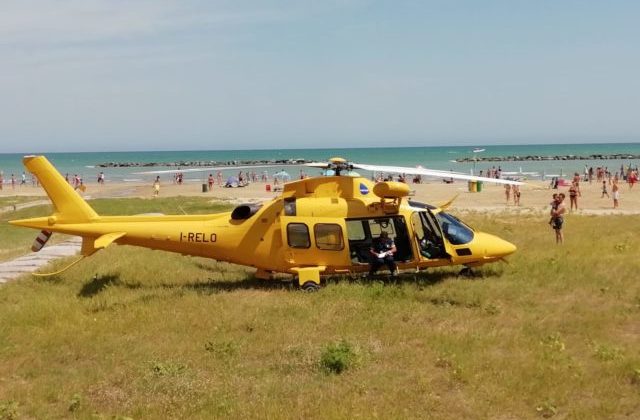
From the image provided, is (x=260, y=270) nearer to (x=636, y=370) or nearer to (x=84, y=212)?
(x=84, y=212)

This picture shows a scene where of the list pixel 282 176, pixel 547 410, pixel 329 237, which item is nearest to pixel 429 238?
pixel 329 237

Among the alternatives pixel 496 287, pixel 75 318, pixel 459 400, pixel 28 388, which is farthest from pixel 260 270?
pixel 459 400

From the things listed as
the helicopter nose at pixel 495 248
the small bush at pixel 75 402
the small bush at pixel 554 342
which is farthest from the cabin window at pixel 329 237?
the small bush at pixel 75 402

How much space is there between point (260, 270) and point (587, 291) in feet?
24.4

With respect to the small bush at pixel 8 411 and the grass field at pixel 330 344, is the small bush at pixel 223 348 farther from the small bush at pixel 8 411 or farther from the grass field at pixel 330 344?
the small bush at pixel 8 411

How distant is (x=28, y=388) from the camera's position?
9344 mm

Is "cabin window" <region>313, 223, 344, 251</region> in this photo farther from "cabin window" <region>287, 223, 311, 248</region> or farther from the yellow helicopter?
"cabin window" <region>287, 223, 311, 248</region>

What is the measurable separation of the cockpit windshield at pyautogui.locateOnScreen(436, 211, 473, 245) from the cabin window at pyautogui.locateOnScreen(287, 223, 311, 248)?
315 cm

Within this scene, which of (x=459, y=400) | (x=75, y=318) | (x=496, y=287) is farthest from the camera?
(x=496, y=287)

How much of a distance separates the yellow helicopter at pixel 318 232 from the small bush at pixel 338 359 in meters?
4.47

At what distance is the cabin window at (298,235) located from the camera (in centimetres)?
1461

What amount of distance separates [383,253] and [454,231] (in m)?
1.81

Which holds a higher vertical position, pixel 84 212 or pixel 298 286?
pixel 84 212

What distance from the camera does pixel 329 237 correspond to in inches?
573
